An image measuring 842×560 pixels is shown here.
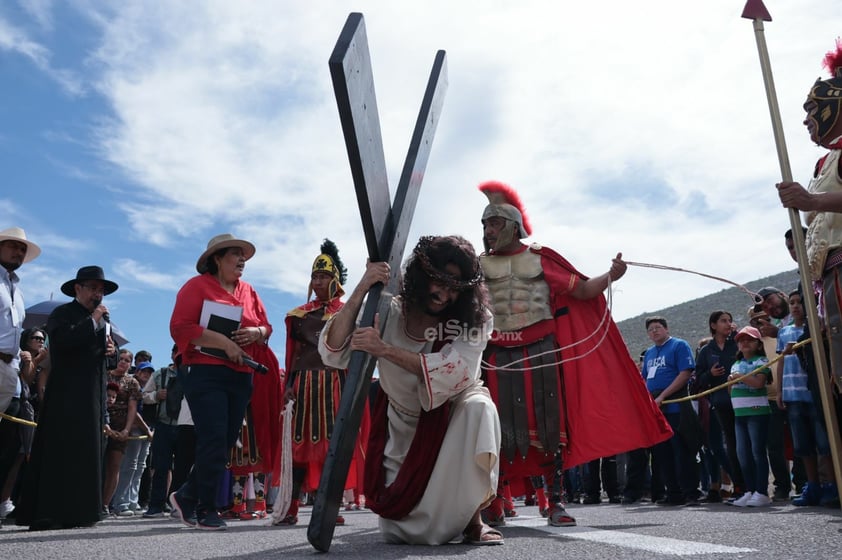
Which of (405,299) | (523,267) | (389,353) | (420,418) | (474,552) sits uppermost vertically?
(523,267)

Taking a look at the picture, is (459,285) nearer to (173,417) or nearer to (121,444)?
(173,417)

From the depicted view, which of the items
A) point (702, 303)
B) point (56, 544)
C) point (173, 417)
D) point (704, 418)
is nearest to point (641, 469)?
point (704, 418)

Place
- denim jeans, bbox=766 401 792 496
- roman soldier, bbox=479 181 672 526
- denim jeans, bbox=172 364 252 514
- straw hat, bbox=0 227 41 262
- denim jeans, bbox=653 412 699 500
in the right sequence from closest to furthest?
denim jeans, bbox=172 364 252 514, roman soldier, bbox=479 181 672 526, straw hat, bbox=0 227 41 262, denim jeans, bbox=766 401 792 496, denim jeans, bbox=653 412 699 500

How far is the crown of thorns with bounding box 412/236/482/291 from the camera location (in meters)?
3.85

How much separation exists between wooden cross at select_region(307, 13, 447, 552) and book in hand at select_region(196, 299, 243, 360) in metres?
2.02

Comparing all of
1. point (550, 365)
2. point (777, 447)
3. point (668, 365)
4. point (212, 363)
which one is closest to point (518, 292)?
point (550, 365)

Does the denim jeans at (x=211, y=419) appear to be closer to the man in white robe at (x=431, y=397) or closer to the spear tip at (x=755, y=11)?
the man in white robe at (x=431, y=397)

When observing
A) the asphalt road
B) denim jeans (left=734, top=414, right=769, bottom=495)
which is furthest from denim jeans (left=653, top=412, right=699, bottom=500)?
the asphalt road

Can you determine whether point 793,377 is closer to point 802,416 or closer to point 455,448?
point 802,416

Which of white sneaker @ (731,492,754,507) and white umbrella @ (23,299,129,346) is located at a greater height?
white umbrella @ (23,299,129,346)

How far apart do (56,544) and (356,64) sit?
9.48ft

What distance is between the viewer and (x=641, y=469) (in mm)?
8961

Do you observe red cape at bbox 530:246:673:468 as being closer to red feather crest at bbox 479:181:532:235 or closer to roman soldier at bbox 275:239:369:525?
red feather crest at bbox 479:181:532:235

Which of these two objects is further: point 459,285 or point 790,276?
point 790,276
